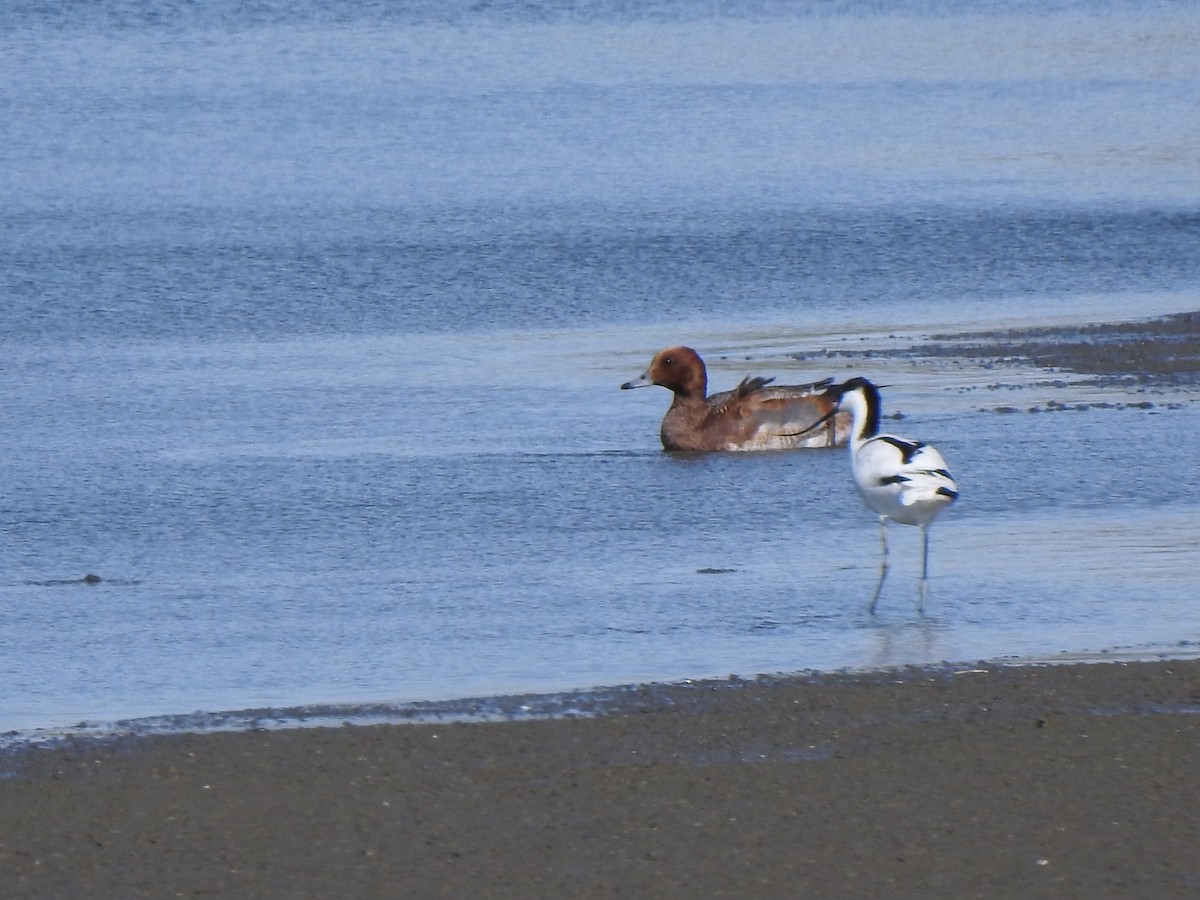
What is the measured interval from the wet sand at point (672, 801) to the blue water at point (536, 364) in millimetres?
751

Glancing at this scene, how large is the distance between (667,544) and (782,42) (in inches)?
1346

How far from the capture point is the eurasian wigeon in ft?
44.0

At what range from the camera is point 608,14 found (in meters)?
49.6

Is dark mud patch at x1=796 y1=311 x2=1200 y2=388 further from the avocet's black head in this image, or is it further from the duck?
the duck

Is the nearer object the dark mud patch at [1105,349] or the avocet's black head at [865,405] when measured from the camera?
the avocet's black head at [865,405]

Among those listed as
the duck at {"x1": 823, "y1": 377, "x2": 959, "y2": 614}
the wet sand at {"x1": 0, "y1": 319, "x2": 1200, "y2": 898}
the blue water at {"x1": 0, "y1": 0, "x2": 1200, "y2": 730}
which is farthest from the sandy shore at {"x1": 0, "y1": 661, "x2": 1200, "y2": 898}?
the duck at {"x1": 823, "y1": 377, "x2": 959, "y2": 614}

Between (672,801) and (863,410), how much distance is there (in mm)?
4832

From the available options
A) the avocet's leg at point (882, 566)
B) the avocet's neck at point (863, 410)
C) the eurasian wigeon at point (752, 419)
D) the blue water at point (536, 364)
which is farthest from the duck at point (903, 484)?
the eurasian wigeon at point (752, 419)

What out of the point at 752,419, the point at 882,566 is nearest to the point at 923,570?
the point at 882,566

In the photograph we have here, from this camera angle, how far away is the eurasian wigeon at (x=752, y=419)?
528 inches

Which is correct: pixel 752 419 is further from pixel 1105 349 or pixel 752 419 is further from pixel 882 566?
pixel 882 566

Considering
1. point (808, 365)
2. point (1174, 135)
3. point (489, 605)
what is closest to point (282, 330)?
point (808, 365)

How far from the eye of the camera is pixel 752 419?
1356 cm

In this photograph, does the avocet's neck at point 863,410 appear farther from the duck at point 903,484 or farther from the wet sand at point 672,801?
the wet sand at point 672,801
